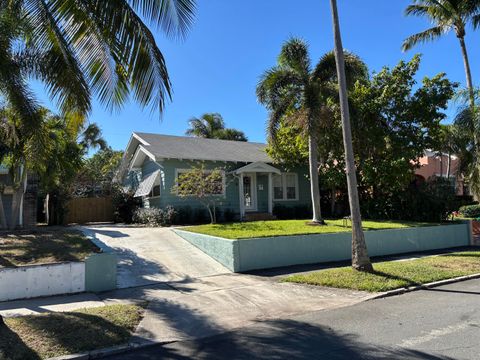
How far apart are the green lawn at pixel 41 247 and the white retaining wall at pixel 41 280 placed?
81cm

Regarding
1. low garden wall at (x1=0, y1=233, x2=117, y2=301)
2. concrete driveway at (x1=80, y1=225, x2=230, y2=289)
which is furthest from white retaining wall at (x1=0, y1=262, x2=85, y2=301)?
concrete driveway at (x1=80, y1=225, x2=230, y2=289)

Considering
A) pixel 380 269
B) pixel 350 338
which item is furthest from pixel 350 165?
pixel 350 338

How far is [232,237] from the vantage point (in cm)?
1183

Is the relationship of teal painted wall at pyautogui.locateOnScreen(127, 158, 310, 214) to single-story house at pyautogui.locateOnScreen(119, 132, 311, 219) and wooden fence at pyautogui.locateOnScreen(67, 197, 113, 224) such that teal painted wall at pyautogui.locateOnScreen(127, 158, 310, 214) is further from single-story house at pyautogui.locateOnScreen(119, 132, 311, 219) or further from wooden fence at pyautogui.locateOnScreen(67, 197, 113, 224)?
wooden fence at pyautogui.locateOnScreen(67, 197, 113, 224)

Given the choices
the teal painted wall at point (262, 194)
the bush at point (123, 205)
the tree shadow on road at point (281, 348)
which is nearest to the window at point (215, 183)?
the teal painted wall at point (262, 194)

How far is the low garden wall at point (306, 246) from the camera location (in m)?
11.2

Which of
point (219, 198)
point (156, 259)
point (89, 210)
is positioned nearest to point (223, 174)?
point (219, 198)

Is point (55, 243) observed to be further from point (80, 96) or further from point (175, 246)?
point (80, 96)

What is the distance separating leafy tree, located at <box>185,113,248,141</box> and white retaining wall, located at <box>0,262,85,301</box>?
103ft

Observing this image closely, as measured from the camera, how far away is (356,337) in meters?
5.83

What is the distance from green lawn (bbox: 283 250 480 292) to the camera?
9.20 meters

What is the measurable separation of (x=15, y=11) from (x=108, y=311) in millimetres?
5658

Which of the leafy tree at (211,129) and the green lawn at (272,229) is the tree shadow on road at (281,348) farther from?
the leafy tree at (211,129)

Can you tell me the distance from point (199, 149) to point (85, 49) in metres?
13.5
